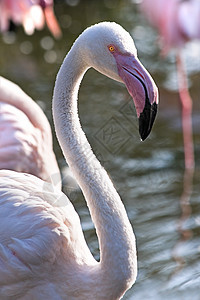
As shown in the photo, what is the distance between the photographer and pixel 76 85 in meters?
2.84

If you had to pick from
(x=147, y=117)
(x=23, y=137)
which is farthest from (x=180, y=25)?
(x=147, y=117)

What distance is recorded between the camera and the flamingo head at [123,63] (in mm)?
2609

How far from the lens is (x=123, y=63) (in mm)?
2662

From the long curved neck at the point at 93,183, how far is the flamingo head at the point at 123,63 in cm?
10

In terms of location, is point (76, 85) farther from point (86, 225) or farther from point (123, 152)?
point (123, 152)

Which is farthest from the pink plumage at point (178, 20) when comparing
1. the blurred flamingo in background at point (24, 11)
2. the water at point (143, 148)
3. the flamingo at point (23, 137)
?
the flamingo at point (23, 137)

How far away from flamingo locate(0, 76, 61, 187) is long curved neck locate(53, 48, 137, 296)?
90 cm

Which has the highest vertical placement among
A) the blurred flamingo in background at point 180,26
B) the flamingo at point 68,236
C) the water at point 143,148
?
the flamingo at point 68,236

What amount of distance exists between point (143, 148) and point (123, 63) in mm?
2868

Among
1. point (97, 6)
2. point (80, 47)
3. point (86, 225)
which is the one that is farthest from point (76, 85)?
point (97, 6)

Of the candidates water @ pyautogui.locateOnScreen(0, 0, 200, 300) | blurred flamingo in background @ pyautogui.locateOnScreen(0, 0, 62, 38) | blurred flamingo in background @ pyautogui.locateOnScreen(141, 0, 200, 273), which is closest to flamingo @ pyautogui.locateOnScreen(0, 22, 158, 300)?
water @ pyautogui.locateOnScreen(0, 0, 200, 300)

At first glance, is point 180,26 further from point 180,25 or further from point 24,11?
point 24,11

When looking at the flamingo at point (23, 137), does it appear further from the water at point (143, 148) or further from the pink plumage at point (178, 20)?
the pink plumage at point (178, 20)

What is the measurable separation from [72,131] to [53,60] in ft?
16.0
